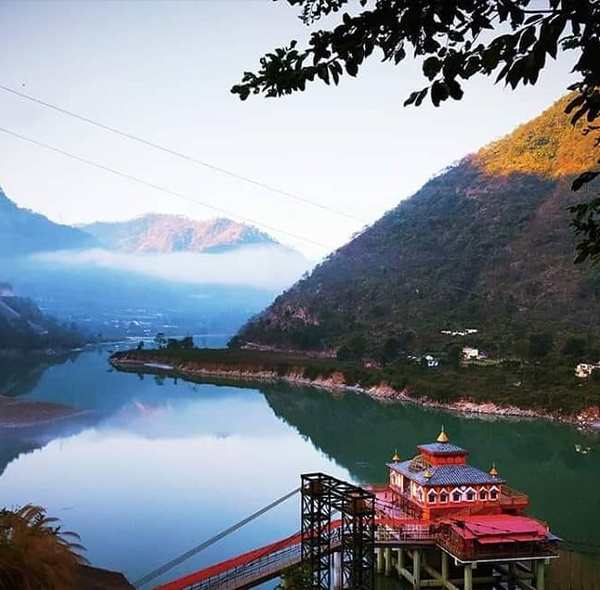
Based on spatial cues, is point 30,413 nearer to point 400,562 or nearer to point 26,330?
point 400,562

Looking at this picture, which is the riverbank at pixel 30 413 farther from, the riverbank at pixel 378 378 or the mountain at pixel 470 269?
the mountain at pixel 470 269

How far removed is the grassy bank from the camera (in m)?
26.5

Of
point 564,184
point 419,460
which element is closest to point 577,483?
point 419,460

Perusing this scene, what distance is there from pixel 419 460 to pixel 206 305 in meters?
139

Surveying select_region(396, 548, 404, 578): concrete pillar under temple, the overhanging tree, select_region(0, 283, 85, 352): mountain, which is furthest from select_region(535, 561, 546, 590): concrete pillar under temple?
select_region(0, 283, 85, 352): mountain

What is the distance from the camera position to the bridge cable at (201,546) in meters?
9.75

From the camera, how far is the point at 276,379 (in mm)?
39344

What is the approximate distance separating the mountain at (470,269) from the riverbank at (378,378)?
3187 millimetres

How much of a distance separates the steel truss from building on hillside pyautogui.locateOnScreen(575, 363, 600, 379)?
21.9 meters

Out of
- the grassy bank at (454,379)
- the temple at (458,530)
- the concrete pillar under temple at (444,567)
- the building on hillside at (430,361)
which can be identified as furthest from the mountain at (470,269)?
the concrete pillar under temple at (444,567)

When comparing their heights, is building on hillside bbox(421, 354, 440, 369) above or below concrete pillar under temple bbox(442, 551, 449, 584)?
above

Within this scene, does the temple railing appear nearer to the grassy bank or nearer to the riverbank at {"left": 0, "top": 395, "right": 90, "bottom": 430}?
the riverbank at {"left": 0, "top": 395, "right": 90, "bottom": 430}

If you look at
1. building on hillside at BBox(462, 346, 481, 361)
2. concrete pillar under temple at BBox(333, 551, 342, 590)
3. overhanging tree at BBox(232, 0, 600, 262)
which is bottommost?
concrete pillar under temple at BBox(333, 551, 342, 590)

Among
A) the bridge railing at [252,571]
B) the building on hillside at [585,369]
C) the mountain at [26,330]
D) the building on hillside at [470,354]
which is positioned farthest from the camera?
the mountain at [26,330]
